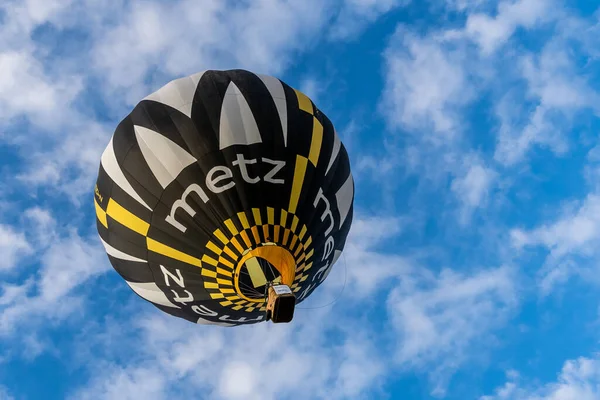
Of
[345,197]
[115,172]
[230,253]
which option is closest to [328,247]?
[345,197]

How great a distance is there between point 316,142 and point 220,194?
2.32m

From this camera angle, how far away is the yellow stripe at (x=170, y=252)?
9.05 m

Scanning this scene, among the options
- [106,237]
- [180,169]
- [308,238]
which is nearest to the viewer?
[180,169]

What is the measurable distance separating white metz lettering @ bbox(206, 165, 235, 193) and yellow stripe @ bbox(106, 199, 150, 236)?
4.76 ft

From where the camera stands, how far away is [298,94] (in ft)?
34.3

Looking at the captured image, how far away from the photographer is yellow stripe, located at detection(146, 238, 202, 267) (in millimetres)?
9047

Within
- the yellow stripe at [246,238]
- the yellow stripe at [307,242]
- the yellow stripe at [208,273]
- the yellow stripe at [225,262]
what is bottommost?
the yellow stripe at [208,273]

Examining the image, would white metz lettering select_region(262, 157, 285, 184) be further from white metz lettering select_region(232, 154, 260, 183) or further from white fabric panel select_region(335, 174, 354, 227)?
white fabric panel select_region(335, 174, 354, 227)

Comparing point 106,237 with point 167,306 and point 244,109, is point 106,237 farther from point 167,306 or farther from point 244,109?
point 244,109

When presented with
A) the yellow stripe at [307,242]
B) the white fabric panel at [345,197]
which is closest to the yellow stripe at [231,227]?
the yellow stripe at [307,242]

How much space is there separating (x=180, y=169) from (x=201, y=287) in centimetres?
230

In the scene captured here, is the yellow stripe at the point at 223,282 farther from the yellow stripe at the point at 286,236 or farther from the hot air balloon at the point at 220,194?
the yellow stripe at the point at 286,236

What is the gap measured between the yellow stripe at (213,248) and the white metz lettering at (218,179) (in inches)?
38.0

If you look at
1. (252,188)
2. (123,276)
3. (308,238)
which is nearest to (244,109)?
(252,188)
